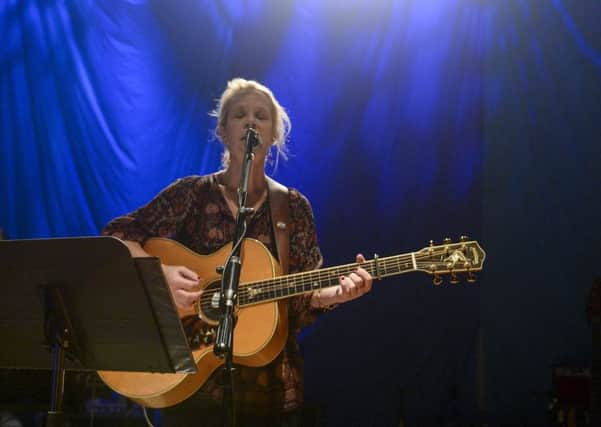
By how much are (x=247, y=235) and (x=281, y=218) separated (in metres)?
0.21

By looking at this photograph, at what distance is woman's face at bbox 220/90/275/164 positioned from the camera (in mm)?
3344

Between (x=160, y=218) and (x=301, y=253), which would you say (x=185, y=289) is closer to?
(x=160, y=218)

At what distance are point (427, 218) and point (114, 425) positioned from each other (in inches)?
91.4

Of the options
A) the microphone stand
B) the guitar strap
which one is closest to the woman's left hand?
the guitar strap

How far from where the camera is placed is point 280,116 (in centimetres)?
347

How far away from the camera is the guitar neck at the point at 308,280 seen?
2.84 m

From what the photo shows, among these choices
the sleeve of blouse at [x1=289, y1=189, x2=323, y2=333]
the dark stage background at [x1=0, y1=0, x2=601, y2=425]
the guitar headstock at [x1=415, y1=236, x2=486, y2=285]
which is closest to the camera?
the guitar headstock at [x1=415, y1=236, x2=486, y2=285]

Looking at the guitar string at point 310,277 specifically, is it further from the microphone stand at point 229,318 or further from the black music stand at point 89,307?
Answer: the black music stand at point 89,307

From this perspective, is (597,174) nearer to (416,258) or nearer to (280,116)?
(416,258)

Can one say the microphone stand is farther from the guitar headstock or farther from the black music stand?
the guitar headstock

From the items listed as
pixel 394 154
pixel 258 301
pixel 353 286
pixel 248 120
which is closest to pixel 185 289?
pixel 258 301

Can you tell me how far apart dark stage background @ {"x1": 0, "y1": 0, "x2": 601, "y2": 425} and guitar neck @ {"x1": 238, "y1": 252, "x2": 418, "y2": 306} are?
94cm

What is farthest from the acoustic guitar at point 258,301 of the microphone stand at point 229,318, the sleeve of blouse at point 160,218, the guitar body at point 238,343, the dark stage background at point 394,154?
the dark stage background at point 394,154

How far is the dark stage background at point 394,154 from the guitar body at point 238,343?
1009 mm
